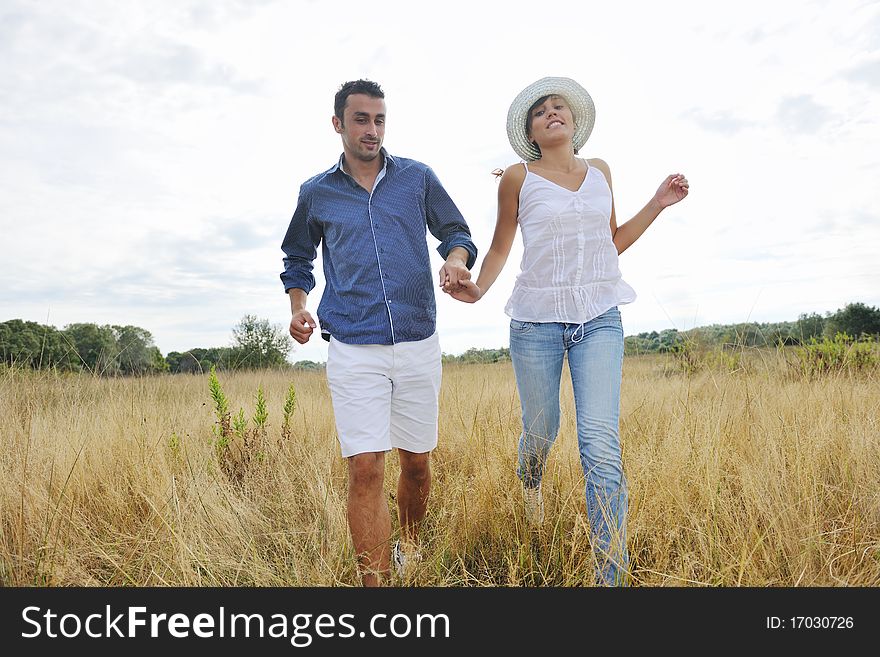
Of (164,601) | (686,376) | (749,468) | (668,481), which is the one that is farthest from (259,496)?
(686,376)

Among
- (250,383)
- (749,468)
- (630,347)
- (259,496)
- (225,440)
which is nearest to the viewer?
(749,468)

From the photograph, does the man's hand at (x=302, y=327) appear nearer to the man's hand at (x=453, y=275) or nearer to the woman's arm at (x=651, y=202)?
the man's hand at (x=453, y=275)

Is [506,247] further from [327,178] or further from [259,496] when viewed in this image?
[259,496]

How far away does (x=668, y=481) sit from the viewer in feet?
11.7

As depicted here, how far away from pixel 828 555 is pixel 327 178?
310 centimetres

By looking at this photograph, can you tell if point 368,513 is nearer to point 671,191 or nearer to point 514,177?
point 514,177

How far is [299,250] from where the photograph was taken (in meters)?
3.37

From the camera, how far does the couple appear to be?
2.90 meters

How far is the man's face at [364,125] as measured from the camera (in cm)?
314

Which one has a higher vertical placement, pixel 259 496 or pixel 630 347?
pixel 630 347

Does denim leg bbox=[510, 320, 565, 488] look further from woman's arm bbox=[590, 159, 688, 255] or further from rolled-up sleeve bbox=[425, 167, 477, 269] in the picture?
woman's arm bbox=[590, 159, 688, 255]

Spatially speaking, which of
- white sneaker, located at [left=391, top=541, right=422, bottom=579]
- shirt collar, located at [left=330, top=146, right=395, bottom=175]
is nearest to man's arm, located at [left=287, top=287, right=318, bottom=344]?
shirt collar, located at [left=330, top=146, right=395, bottom=175]

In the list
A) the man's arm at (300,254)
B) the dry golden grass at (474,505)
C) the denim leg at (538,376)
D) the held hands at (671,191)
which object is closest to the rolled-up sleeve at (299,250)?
the man's arm at (300,254)

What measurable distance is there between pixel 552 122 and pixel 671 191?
2.40 ft
